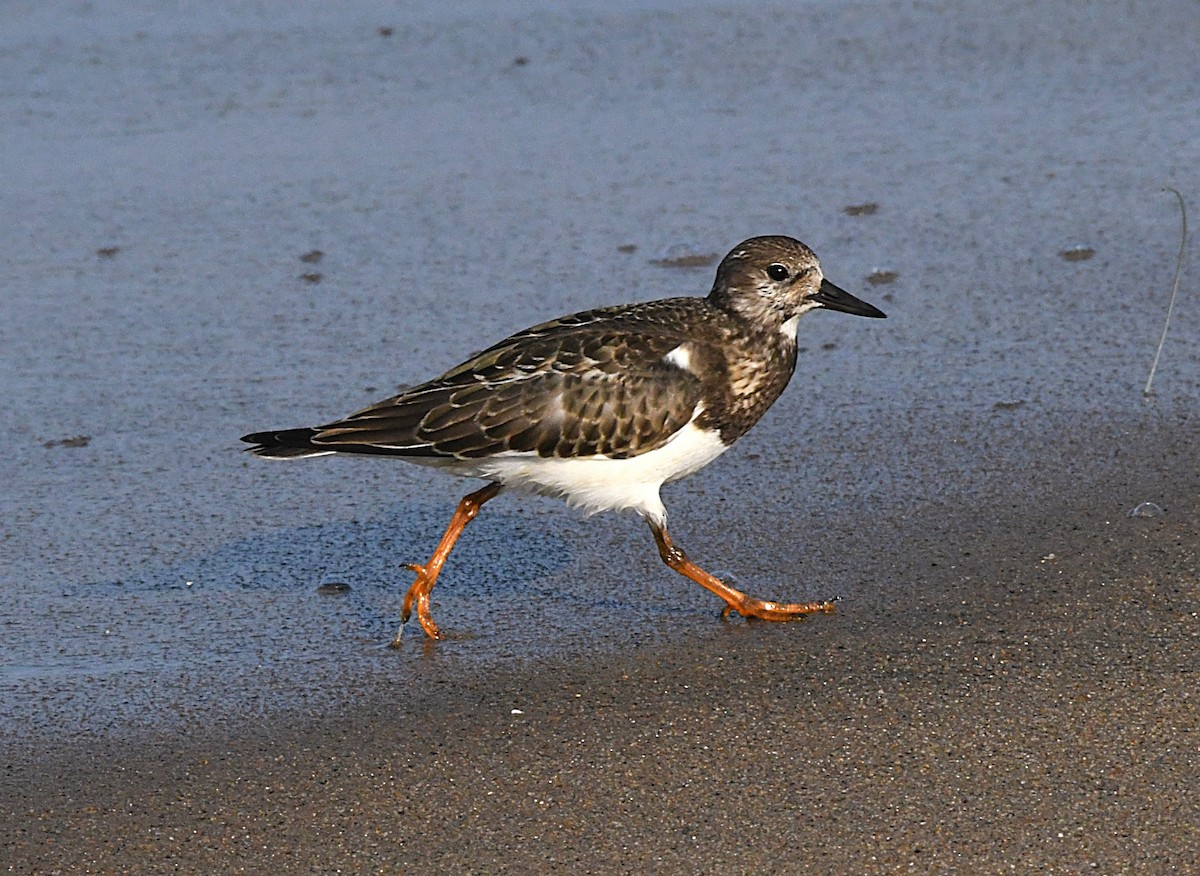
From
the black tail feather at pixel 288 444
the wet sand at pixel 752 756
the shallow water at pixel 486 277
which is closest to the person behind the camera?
the wet sand at pixel 752 756

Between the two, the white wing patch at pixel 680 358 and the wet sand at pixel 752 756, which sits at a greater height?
the white wing patch at pixel 680 358

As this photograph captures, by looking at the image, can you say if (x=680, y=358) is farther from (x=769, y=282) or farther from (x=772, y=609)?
(x=772, y=609)

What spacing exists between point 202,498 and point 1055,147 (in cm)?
361

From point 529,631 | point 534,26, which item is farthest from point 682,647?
point 534,26

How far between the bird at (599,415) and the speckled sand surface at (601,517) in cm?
22

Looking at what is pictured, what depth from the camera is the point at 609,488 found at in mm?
3975

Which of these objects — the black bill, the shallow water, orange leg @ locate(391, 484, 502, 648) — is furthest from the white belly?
the black bill

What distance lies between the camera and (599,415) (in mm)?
3906

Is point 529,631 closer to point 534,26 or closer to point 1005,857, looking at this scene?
point 1005,857

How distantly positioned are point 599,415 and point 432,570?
522mm

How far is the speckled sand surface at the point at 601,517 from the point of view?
10.4 feet

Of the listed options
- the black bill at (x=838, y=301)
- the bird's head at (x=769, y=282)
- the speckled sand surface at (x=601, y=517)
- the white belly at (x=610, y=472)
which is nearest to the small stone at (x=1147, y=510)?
the speckled sand surface at (x=601, y=517)

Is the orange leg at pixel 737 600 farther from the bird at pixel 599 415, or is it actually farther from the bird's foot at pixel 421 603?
the bird's foot at pixel 421 603

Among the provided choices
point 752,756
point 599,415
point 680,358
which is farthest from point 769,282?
point 752,756
